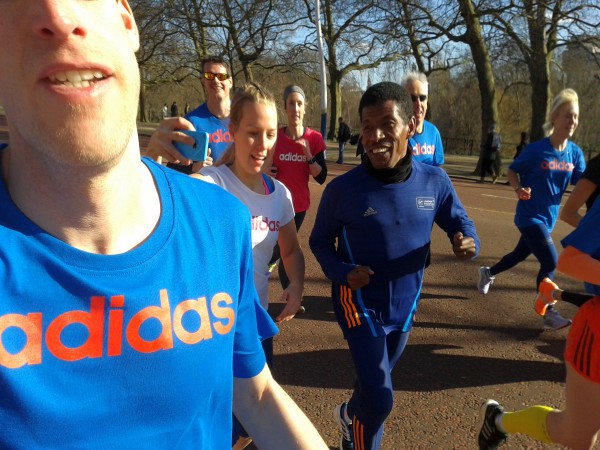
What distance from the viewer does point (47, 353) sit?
96 cm

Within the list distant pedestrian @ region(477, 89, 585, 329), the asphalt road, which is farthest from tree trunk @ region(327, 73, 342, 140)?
distant pedestrian @ region(477, 89, 585, 329)

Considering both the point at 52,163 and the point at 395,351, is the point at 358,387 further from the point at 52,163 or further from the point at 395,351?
the point at 52,163

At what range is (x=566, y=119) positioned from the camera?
4.56 meters

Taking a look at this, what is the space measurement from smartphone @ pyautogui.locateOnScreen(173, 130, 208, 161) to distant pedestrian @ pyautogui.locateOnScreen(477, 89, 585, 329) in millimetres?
3695

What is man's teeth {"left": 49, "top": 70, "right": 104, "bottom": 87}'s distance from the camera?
3.02 feet

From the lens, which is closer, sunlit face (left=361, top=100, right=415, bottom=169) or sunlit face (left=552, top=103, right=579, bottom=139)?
sunlit face (left=361, top=100, right=415, bottom=169)

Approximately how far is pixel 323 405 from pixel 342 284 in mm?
1223

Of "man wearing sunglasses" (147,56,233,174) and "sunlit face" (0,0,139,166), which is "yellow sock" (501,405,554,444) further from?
"man wearing sunglasses" (147,56,233,174)

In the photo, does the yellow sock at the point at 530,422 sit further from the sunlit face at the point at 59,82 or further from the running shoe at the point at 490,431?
the sunlit face at the point at 59,82

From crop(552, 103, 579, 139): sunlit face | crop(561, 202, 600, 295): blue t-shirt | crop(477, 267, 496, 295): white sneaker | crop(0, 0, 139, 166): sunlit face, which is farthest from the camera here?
crop(477, 267, 496, 295): white sneaker

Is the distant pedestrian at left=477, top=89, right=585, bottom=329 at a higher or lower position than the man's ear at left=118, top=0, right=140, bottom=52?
lower

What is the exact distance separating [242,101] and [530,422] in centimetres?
239

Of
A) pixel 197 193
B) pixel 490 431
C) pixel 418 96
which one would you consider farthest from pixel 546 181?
pixel 197 193

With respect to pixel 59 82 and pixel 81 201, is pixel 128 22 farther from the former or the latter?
pixel 81 201
